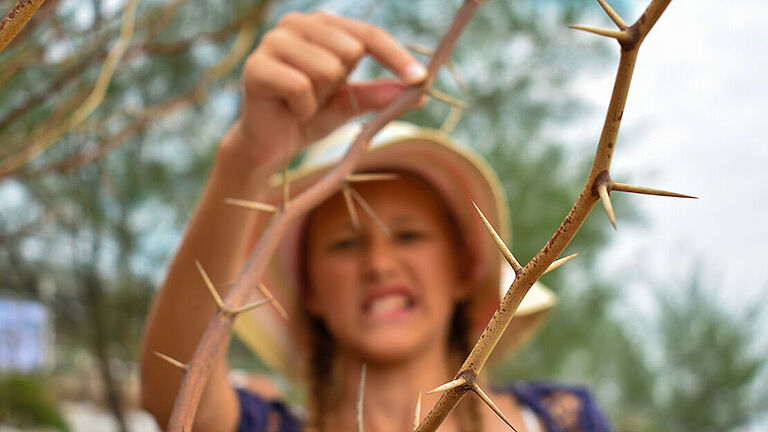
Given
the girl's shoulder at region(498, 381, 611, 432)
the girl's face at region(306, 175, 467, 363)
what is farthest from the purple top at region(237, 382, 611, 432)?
the girl's face at region(306, 175, 467, 363)

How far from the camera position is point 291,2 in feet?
6.86

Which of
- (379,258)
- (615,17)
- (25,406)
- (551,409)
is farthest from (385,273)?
(25,406)

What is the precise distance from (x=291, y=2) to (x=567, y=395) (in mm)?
1586

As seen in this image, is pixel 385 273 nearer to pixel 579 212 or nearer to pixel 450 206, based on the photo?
pixel 450 206

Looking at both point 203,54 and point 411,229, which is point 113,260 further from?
point 411,229

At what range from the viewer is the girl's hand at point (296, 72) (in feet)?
1.21

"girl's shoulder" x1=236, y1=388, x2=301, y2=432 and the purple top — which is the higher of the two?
"girl's shoulder" x1=236, y1=388, x2=301, y2=432

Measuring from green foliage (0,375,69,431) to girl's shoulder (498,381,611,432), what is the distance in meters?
2.77

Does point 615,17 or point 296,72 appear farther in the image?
point 296,72

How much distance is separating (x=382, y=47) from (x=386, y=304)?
0.33 metres

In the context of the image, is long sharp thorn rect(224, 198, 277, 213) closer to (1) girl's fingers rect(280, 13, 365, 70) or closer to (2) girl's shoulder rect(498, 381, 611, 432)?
(1) girl's fingers rect(280, 13, 365, 70)

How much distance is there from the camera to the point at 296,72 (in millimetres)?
367

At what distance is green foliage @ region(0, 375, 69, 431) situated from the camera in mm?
2996

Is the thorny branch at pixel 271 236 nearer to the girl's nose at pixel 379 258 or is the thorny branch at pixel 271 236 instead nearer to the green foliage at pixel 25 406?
the girl's nose at pixel 379 258
